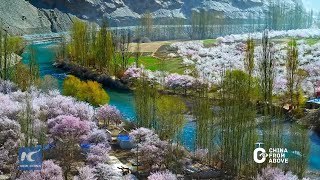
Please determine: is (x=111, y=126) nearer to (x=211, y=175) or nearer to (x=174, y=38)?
(x=211, y=175)

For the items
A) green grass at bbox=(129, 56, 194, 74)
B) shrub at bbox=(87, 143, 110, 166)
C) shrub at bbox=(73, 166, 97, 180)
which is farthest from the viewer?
green grass at bbox=(129, 56, 194, 74)

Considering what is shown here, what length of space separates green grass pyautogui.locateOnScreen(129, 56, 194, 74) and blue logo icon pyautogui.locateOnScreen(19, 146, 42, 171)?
40742 millimetres

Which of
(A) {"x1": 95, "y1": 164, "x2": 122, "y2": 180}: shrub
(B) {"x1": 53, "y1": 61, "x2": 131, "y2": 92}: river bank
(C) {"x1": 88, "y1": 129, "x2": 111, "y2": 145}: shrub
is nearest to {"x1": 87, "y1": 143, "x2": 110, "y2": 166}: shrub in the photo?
(A) {"x1": 95, "y1": 164, "x2": 122, "y2": 180}: shrub

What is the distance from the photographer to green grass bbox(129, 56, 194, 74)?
68.5 metres

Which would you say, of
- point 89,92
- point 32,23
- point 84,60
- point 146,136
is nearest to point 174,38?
point 32,23

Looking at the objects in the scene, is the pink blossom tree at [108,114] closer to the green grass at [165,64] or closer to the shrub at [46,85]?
the shrub at [46,85]

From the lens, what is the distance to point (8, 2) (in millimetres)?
125125

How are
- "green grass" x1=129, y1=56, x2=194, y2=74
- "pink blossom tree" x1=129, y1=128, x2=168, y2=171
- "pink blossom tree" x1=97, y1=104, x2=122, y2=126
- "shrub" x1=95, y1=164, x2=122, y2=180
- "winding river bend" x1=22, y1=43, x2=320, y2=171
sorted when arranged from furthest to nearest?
1. "green grass" x1=129, y1=56, x2=194, y2=74
2. "pink blossom tree" x1=97, y1=104, x2=122, y2=126
3. "winding river bend" x1=22, y1=43, x2=320, y2=171
4. "pink blossom tree" x1=129, y1=128, x2=168, y2=171
5. "shrub" x1=95, y1=164, x2=122, y2=180

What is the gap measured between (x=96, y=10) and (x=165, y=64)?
296ft

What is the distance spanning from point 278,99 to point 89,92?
21133 millimetres

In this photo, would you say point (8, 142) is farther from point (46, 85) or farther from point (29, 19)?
point (29, 19)

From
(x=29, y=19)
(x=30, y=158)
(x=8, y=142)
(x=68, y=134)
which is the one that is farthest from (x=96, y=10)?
(x=30, y=158)

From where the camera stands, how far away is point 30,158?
967 inches

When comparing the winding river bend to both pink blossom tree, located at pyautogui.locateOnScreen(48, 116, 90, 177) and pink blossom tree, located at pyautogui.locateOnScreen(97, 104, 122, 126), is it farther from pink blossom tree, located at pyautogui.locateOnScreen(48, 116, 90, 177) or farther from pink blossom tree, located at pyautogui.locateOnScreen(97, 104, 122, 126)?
pink blossom tree, located at pyautogui.locateOnScreen(48, 116, 90, 177)
